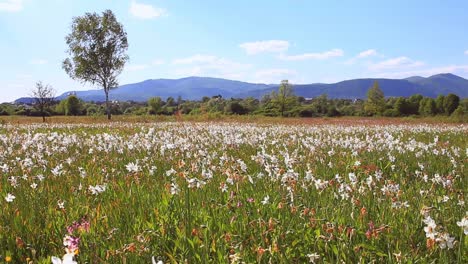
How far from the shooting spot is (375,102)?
9281 centimetres

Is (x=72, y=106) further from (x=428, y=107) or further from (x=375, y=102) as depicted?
(x=428, y=107)

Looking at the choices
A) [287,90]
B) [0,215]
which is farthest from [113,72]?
[0,215]

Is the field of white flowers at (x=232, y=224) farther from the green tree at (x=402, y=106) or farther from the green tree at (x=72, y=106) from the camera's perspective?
the green tree at (x=72, y=106)

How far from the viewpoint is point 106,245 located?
304 cm

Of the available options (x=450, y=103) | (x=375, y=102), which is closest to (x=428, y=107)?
(x=450, y=103)

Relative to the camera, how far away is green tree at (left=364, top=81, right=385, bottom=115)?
90.9 metres

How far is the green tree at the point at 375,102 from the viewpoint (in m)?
90.9

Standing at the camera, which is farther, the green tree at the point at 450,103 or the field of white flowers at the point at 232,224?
the green tree at the point at 450,103

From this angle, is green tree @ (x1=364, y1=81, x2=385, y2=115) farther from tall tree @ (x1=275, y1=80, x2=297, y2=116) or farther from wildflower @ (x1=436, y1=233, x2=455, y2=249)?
wildflower @ (x1=436, y1=233, x2=455, y2=249)

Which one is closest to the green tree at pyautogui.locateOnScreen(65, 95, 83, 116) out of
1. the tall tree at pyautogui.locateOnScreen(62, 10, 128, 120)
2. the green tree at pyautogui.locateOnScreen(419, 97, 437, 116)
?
the tall tree at pyautogui.locateOnScreen(62, 10, 128, 120)

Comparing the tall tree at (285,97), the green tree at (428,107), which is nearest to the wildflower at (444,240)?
the tall tree at (285,97)

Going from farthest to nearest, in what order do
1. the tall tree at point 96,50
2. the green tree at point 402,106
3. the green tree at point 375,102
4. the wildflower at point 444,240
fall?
the green tree at point 402,106 < the green tree at point 375,102 < the tall tree at point 96,50 < the wildflower at point 444,240

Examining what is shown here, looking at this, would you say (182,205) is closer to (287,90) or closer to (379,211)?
(379,211)

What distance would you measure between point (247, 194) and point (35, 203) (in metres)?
2.22
